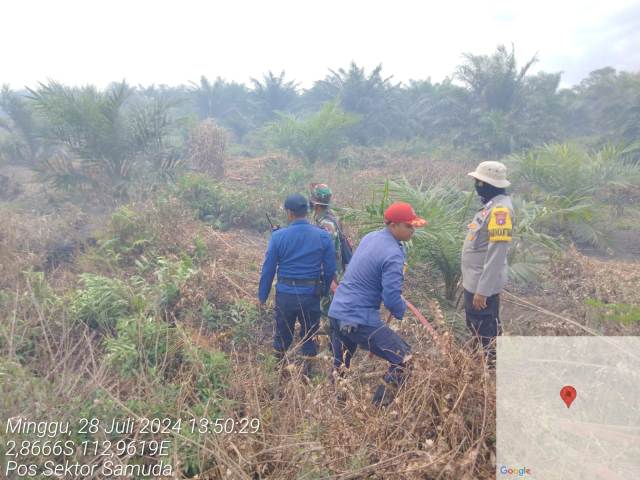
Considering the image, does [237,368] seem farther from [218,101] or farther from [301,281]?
[218,101]

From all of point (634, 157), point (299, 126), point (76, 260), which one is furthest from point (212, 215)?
point (634, 157)

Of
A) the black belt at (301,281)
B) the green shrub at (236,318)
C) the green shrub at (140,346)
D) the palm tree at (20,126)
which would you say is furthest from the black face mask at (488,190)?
the palm tree at (20,126)

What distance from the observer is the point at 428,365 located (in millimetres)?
2445

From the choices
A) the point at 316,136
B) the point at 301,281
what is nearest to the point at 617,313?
the point at 301,281

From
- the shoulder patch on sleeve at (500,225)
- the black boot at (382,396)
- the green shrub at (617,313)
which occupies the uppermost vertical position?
the shoulder patch on sleeve at (500,225)

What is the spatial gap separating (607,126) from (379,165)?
10100 millimetres

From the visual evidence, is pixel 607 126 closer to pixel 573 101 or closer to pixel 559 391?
pixel 573 101

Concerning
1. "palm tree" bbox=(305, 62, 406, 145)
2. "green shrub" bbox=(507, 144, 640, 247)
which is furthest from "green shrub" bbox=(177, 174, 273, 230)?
"palm tree" bbox=(305, 62, 406, 145)

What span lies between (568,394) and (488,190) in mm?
1506

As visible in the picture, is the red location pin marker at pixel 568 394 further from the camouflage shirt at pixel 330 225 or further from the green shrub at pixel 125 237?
the green shrub at pixel 125 237

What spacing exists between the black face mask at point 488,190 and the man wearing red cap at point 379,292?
70 centimetres

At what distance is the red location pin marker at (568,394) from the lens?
2434 mm

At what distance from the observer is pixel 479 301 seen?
331cm

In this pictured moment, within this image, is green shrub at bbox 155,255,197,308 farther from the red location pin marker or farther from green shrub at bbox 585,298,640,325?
green shrub at bbox 585,298,640,325
